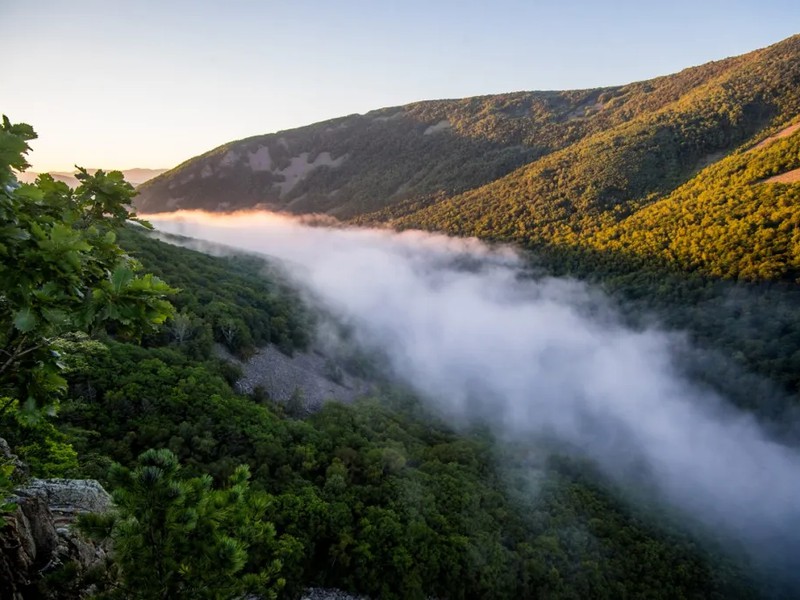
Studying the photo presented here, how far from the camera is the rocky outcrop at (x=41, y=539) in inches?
287

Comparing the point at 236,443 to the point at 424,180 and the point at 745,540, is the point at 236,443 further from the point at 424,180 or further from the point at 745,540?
the point at 424,180

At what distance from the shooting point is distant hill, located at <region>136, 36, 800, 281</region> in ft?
234

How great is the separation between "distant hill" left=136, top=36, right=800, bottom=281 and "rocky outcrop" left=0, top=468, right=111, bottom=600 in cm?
7279

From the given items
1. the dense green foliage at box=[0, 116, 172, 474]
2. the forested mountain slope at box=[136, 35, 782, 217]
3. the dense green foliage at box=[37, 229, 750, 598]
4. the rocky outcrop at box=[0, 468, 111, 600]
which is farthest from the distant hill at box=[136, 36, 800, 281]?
the dense green foliage at box=[0, 116, 172, 474]

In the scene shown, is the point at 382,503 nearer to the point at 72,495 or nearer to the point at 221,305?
the point at 72,495

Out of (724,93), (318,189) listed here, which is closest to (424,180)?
(318,189)

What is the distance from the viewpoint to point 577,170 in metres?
106

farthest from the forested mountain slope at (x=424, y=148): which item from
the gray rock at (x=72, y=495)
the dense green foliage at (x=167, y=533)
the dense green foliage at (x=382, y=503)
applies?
the dense green foliage at (x=167, y=533)

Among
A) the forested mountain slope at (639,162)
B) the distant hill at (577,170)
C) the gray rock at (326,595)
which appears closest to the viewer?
the gray rock at (326,595)

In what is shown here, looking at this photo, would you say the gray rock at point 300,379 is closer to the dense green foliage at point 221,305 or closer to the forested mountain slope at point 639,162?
the dense green foliage at point 221,305

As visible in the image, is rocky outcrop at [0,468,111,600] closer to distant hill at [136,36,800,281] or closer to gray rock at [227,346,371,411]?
gray rock at [227,346,371,411]

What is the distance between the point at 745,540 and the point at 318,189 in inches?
6308

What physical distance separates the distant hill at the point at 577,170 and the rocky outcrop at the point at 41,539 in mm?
72788

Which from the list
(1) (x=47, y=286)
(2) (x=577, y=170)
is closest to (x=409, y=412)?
(1) (x=47, y=286)
